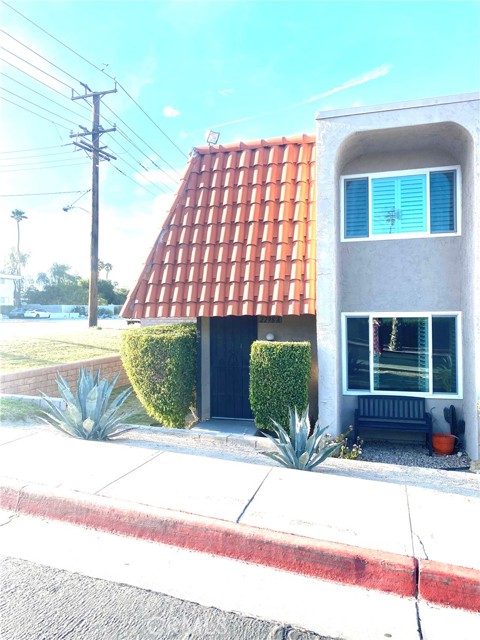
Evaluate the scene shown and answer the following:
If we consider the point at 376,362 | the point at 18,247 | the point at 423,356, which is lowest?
the point at 376,362

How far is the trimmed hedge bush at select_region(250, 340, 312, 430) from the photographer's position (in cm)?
764

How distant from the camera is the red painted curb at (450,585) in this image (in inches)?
121

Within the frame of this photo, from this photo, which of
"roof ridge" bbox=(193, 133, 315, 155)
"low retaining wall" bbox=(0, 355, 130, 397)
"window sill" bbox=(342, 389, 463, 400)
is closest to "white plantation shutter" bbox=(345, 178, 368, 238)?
"roof ridge" bbox=(193, 133, 315, 155)

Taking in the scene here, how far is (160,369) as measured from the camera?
8281 mm

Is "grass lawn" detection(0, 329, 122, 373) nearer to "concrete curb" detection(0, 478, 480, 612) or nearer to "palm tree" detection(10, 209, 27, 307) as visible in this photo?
"concrete curb" detection(0, 478, 480, 612)

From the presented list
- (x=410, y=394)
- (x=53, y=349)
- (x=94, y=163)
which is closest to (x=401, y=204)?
(x=410, y=394)

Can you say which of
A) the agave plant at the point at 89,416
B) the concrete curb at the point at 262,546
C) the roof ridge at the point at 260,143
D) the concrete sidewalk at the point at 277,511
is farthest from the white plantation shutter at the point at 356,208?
the concrete curb at the point at 262,546

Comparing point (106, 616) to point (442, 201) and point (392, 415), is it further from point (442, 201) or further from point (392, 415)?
point (442, 201)

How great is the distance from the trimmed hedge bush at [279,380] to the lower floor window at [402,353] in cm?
161

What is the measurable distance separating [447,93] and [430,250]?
2.85 m

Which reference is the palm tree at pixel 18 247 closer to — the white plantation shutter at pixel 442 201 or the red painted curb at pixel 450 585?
the white plantation shutter at pixel 442 201

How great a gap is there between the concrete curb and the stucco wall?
180 inches

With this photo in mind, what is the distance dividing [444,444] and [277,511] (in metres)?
5.37

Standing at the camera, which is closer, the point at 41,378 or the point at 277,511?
the point at 277,511
